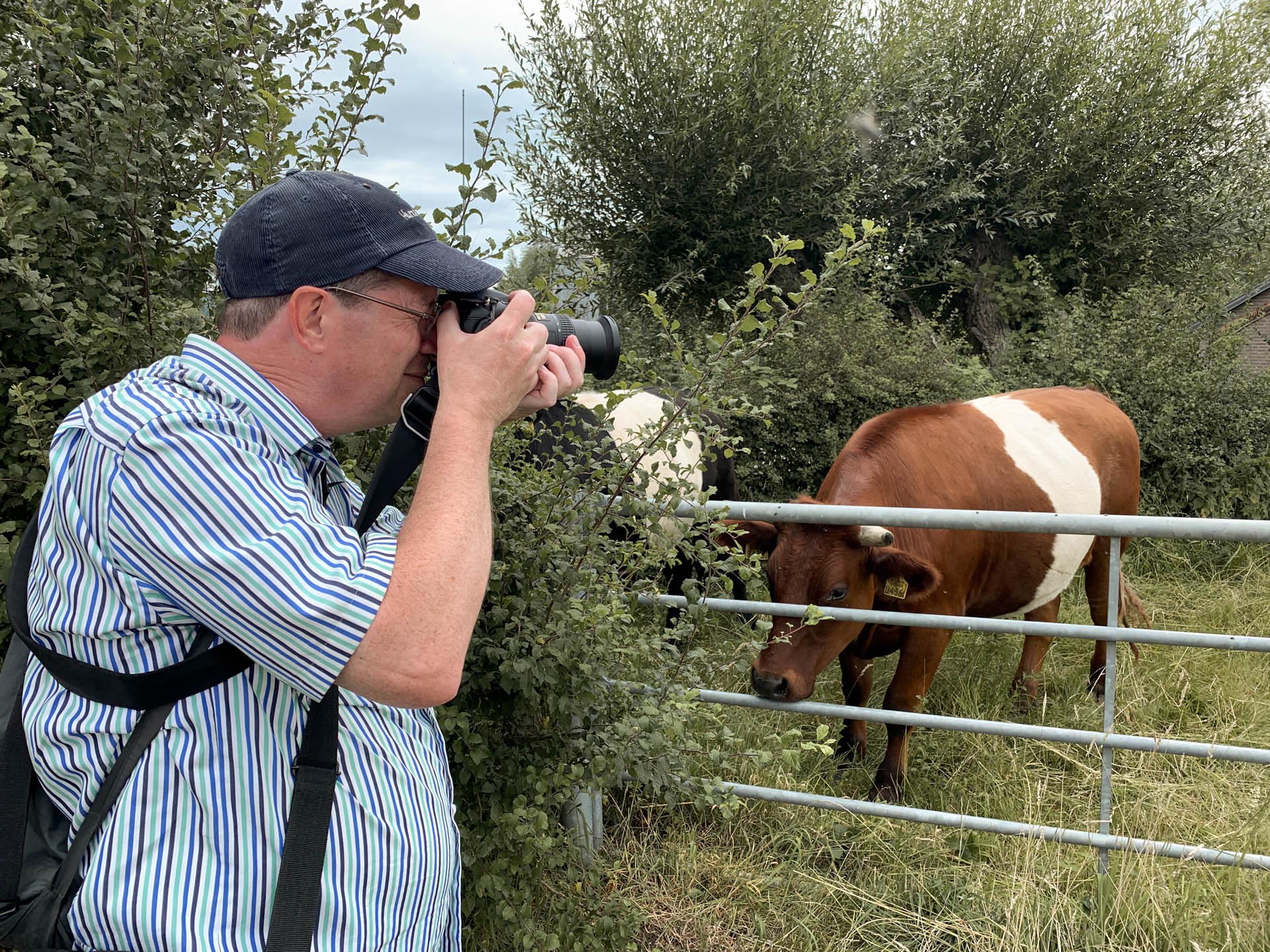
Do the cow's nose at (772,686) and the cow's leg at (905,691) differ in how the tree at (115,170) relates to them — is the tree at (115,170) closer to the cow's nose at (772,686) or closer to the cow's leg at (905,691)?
the cow's nose at (772,686)

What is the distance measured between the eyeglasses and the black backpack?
17.4 inches

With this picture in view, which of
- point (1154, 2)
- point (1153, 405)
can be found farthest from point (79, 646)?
point (1154, 2)

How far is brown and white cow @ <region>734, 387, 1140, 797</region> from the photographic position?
3188 millimetres

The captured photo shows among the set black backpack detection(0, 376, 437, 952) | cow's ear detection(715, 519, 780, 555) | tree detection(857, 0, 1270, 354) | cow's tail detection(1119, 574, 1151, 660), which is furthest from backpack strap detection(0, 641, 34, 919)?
tree detection(857, 0, 1270, 354)

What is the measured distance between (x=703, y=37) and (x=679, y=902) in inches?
322

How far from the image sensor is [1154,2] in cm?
1037

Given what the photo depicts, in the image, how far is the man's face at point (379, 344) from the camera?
44.6 inches

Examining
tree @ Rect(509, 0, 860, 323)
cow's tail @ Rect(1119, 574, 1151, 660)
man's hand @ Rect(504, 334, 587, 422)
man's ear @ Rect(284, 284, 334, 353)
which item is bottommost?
cow's tail @ Rect(1119, 574, 1151, 660)

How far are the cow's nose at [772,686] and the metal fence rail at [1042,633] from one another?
8 cm

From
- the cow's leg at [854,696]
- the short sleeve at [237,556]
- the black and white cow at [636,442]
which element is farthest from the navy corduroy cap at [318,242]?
the cow's leg at [854,696]

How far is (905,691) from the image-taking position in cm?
354

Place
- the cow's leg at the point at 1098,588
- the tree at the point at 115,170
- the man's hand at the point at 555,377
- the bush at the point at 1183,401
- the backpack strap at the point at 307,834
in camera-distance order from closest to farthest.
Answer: the backpack strap at the point at 307,834
the man's hand at the point at 555,377
the tree at the point at 115,170
the cow's leg at the point at 1098,588
the bush at the point at 1183,401

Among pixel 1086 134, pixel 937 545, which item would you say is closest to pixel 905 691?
pixel 937 545

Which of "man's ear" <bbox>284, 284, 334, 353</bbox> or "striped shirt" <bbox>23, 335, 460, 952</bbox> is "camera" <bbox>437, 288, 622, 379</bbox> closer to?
"man's ear" <bbox>284, 284, 334, 353</bbox>
